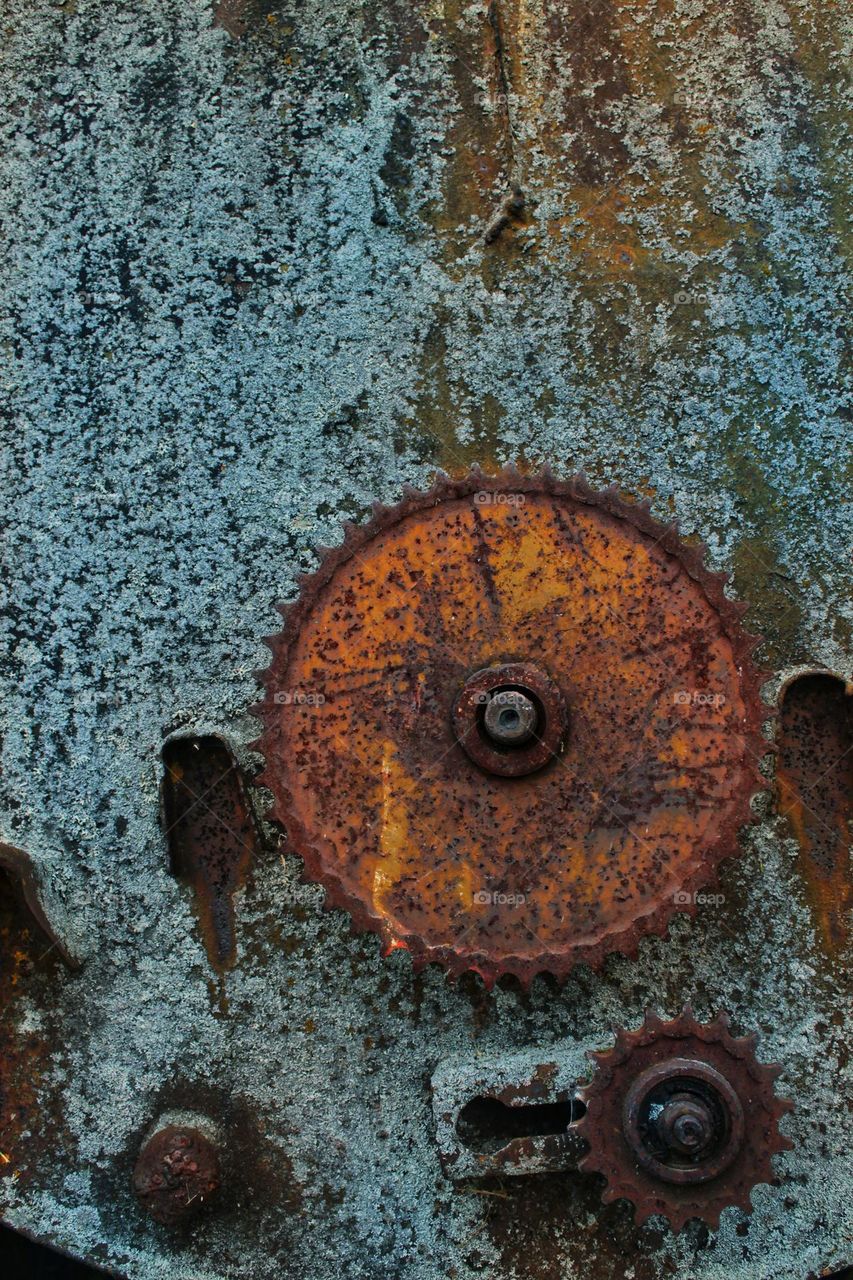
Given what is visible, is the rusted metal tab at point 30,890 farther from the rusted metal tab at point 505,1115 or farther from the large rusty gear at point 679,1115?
the large rusty gear at point 679,1115

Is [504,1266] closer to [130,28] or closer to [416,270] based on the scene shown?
[416,270]

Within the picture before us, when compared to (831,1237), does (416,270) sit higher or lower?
higher

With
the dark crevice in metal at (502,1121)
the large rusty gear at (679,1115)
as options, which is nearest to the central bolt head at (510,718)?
the large rusty gear at (679,1115)

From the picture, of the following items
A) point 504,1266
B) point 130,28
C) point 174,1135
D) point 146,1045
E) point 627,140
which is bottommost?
point 504,1266

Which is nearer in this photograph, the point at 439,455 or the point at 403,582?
the point at 403,582

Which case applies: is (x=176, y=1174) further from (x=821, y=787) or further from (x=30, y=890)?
(x=821, y=787)

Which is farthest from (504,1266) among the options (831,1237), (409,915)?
(409,915)

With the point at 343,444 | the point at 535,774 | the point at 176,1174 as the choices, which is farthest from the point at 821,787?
the point at 176,1174
